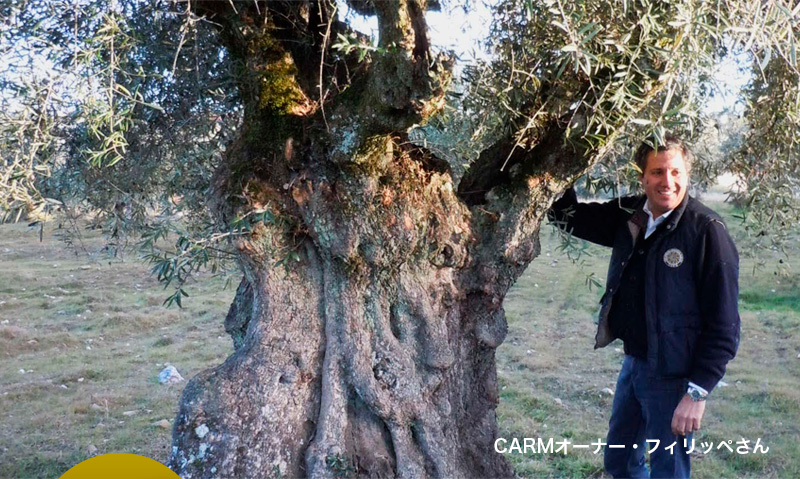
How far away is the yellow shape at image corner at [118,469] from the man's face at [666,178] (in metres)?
3.17

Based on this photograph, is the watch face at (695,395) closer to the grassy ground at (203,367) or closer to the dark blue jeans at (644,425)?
the dark blue jeans at (644,425)

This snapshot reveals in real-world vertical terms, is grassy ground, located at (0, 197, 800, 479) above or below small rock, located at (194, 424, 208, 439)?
below

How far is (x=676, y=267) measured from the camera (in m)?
4.20

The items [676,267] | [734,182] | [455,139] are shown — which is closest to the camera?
[676,267]

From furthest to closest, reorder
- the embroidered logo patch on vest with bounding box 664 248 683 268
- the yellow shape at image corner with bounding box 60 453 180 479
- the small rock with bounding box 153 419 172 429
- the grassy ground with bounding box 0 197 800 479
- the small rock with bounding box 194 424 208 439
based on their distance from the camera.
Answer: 1. the small rock with bounding box 153 419 172 429
2. the grassy ground with bounding box 0 197 800 479
3. the small rock with bounding box 194 424 208 439
4. the embroidered logo patch on vest with bounding box 664 248 683 268
5. the yellow shape at image corner with bounding box 60 453 180 479

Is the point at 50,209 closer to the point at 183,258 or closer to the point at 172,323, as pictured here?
the point at 183,258

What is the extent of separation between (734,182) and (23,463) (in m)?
6.46

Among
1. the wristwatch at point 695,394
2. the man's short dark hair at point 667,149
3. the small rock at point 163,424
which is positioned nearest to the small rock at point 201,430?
the wristwatch at point 695,394

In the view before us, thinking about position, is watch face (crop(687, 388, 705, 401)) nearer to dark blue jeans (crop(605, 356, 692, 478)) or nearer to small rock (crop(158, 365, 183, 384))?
dark blue jeans (crop(605, 356, 692, 478))

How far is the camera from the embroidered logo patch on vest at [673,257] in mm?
4198

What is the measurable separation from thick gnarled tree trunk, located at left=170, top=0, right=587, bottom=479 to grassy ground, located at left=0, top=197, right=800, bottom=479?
1005mm

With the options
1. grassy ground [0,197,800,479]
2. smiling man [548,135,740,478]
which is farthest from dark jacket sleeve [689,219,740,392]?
grassy ground [0,197,800,479]

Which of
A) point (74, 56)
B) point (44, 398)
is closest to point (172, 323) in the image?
point (44, 398)

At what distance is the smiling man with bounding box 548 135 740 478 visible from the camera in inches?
160
